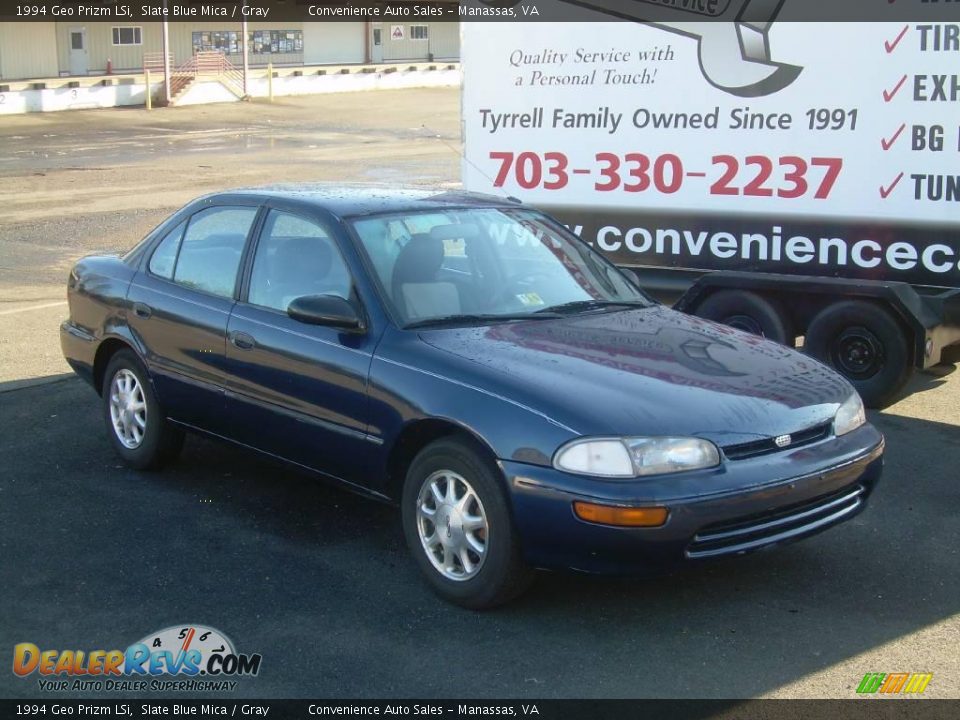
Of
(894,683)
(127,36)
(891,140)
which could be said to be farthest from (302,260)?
(127,36)

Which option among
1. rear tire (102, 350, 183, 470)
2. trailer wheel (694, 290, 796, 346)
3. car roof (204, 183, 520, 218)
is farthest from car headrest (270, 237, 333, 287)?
trailer wheel (694, 290, 796, 346)

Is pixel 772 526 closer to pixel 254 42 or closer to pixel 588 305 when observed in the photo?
pixel 588 305

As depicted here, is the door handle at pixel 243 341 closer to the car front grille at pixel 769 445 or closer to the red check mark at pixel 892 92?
the car front grille at pixel 769 445

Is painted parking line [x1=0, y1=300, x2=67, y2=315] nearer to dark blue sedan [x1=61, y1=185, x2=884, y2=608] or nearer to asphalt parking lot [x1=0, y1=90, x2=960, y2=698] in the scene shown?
asphalt parking lot [x1=0, y1=90, x2=960, y2=698]

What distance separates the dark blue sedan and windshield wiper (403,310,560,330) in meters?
0.01

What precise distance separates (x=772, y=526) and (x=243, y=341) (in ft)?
8.47

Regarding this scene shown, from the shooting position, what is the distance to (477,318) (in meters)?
5.55

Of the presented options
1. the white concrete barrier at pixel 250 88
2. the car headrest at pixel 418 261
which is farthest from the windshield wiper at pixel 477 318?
the white concrete barrier at pixel 250 88

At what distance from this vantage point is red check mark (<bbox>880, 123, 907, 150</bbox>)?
802 centimetres

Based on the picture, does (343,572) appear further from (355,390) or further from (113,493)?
(113,493)

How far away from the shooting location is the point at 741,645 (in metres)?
4.66

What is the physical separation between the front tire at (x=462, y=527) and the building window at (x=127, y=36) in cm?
4348

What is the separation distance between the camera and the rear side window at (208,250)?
20.3 feet

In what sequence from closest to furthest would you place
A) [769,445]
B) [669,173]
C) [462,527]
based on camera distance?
[769,445], [462,527], [669,173]
